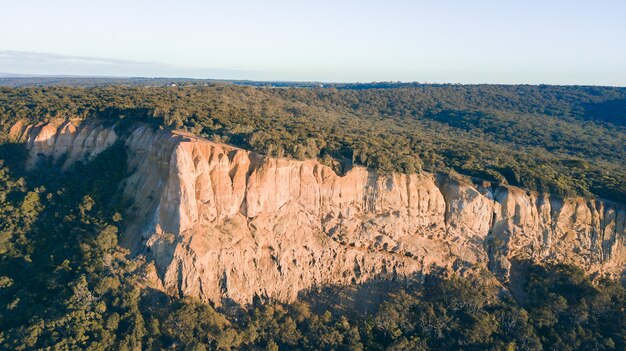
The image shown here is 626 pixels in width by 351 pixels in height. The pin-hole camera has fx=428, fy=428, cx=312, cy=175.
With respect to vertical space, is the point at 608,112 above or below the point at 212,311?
above

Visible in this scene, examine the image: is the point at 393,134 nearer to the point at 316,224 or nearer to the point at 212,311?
the point at 316,224

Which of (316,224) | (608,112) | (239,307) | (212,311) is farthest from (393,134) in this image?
(608,112)

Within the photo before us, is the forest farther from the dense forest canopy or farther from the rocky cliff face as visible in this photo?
the rocky cliff face

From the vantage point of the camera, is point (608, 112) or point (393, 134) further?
point (608, 112)

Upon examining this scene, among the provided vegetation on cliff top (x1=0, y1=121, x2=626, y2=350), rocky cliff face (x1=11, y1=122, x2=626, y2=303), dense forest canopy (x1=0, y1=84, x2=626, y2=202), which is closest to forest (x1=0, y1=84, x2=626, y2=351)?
vegetation on cliff top (x1=0, y1=121, x2=626, y2=350)

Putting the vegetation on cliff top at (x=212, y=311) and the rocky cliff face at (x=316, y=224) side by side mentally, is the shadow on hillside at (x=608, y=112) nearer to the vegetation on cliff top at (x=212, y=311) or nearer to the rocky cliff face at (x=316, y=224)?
the rocky cliff face at (x=316, y=224)
